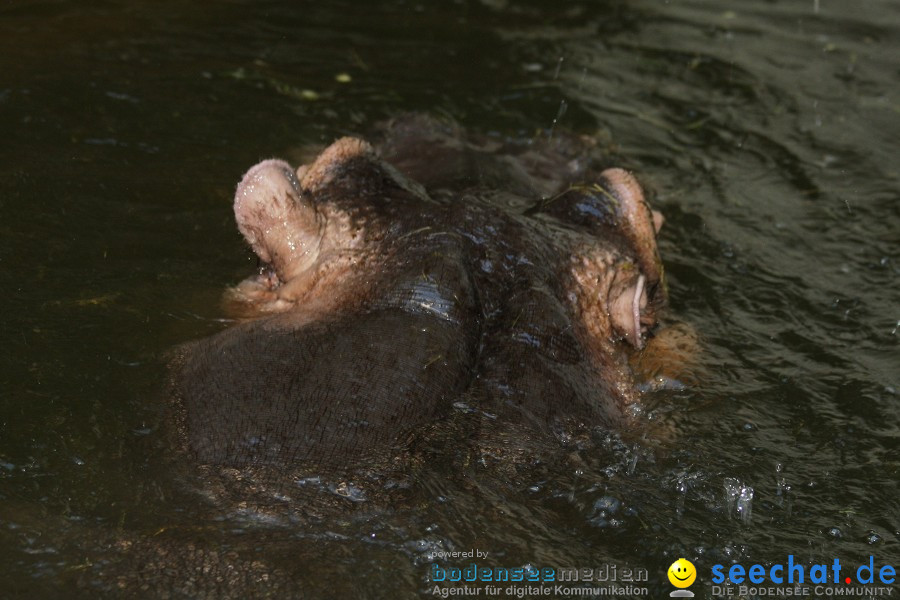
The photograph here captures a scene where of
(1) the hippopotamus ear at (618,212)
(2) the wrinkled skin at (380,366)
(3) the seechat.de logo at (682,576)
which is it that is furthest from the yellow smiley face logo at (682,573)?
(1) the hippopotamus ear at (618,212)

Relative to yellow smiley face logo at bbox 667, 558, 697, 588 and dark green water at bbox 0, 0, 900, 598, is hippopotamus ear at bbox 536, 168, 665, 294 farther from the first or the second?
yellow smiley face logo at bbox 667, 558, 697, 588

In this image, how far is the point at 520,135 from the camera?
716 centimetres

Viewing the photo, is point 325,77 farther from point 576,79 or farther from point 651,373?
point 651,373

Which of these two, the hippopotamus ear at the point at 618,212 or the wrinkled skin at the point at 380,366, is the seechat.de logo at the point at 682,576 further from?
the hippopotamus ear at the point at 618,212

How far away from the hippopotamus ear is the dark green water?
554 mm

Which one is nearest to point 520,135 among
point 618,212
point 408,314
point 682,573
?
point 618,212

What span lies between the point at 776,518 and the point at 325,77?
479 cm

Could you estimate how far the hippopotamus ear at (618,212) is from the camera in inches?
184

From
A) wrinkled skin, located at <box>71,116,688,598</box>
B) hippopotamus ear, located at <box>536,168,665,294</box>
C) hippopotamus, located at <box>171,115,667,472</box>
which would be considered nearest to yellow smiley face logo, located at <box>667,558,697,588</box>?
wrinkled skin, located at <box>71,116,688,598</box>

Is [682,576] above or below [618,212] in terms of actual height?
below

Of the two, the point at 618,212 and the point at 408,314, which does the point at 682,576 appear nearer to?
the point at 408,314

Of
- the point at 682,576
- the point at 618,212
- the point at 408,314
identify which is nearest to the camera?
the point at 682,576

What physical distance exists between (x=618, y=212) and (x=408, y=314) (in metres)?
1.37

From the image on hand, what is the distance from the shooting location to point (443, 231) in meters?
4.09
